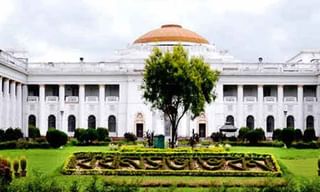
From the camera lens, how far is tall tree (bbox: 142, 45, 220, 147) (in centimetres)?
4019

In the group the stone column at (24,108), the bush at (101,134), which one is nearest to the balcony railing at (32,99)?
the stone column at (24,108)

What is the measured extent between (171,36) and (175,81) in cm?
3440

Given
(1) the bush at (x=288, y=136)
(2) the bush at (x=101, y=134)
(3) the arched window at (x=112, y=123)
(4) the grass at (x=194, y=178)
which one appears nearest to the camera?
(4) the grass at (x=194, y=178)

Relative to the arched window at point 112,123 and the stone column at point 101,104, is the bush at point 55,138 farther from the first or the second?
the arched window at point 112,123

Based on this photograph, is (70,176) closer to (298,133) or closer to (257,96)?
(298,133)

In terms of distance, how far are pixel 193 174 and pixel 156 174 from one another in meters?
1.48

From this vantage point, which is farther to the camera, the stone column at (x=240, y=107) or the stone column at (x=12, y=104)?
the stone column at (x=240, y=107)

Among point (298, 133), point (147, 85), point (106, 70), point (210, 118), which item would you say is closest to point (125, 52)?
point (106, 70)

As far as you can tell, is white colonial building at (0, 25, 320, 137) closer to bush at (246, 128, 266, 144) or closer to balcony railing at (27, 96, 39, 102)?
balcony railing at (27, 96, 39, 102)

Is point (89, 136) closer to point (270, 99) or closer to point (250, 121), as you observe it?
point (250, 121)

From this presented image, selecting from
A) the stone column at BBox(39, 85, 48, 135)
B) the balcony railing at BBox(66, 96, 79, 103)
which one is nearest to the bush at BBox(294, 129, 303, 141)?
the balcony railing at BBox(66, 96, 79, 103)

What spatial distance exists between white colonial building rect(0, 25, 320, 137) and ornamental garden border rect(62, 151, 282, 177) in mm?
41730

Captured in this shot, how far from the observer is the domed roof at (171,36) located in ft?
242

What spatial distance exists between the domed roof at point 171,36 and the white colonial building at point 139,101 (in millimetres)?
2648
